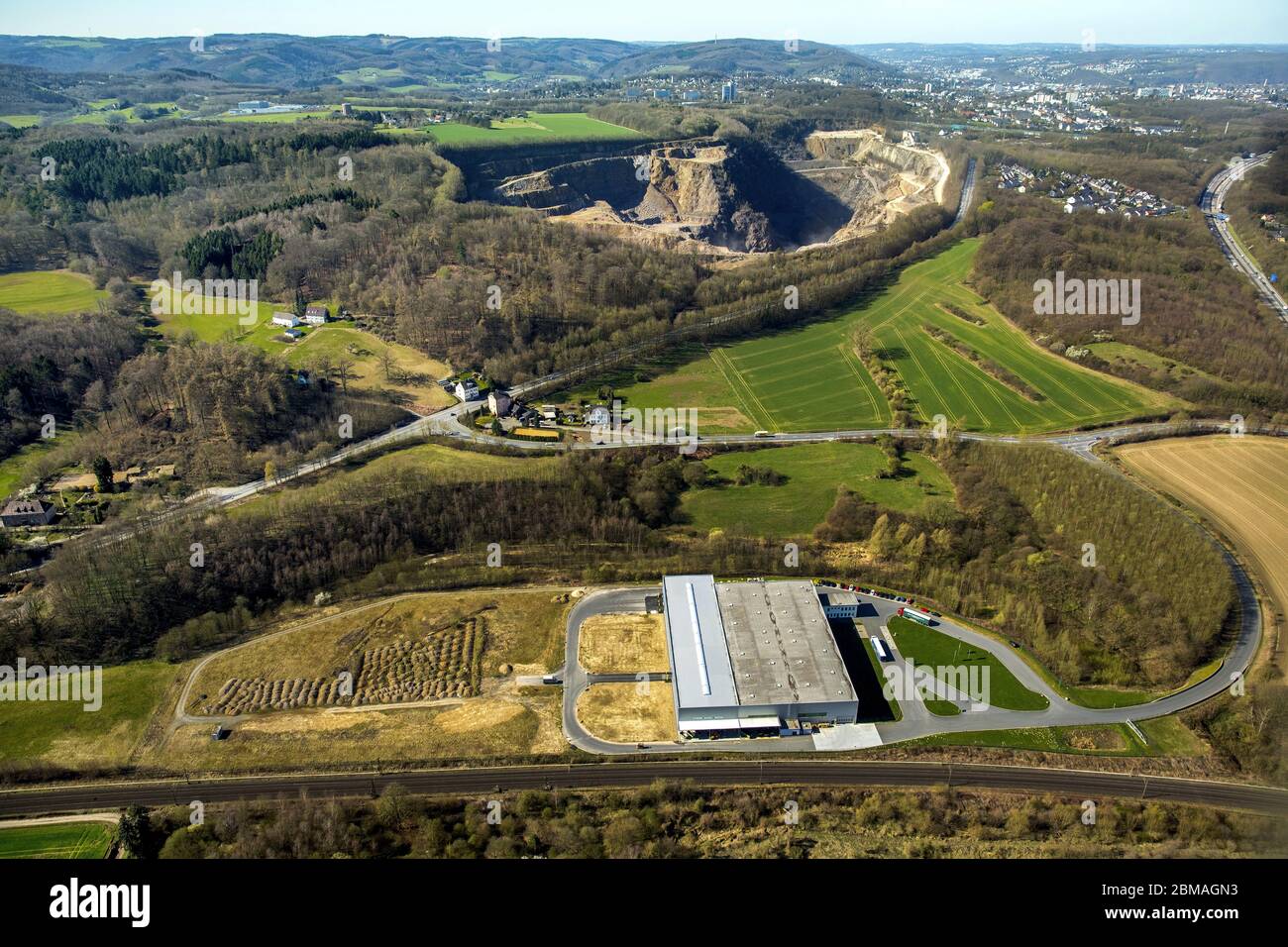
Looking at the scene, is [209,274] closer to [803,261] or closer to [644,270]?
[644,270]

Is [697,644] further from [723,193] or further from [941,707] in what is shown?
[723,193]

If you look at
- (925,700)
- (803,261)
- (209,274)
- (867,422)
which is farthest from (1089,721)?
(209,274)

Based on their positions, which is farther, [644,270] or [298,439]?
[644,270]

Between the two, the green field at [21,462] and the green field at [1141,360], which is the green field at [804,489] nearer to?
the green field at [1141,360]

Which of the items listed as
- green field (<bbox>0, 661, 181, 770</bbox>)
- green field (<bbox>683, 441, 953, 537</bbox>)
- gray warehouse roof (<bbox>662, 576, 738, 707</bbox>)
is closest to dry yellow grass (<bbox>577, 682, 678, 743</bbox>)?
gray warehouse roof (<bbox>662, 576, 738, 707</bbox>)

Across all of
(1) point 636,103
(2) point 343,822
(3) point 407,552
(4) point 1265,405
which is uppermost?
(1) point 636,103

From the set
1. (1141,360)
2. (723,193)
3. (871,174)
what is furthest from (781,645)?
(871,174)
